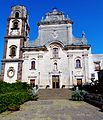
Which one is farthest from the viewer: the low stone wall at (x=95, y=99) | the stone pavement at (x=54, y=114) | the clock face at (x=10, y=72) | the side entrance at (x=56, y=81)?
the side entrance at (x=56, y=81)

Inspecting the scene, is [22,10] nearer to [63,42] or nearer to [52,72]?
[63,42]

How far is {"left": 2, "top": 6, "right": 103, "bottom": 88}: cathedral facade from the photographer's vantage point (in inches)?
1348

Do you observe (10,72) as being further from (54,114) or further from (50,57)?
(54,114)

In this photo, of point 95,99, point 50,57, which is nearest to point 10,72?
point 50,57

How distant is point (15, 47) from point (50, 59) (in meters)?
7.43

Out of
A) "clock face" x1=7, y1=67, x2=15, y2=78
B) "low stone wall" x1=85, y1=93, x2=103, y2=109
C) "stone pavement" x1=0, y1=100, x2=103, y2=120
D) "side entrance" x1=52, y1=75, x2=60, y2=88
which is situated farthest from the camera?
"side entrance" x1=52, y1=75, x2=60, y2=88

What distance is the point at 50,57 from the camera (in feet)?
117

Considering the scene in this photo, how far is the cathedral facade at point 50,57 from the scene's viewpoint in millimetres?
34250

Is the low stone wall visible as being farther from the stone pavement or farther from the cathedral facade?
the cathedral facade

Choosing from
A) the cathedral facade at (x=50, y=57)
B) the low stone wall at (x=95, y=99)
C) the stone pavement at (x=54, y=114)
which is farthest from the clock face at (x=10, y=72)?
the stone pavement at (x=54, y=114)

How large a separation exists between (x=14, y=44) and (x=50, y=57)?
7.75m

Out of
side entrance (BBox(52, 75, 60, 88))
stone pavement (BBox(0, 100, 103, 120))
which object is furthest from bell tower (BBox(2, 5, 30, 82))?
stone pavement (BBox(0, 100, 103, 120))

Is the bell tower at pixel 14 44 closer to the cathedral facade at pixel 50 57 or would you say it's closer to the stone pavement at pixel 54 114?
the cathedral facade at pixel 50 57

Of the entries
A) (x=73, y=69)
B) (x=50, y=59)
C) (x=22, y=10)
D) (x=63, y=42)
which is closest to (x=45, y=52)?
(x=50, y=59)
